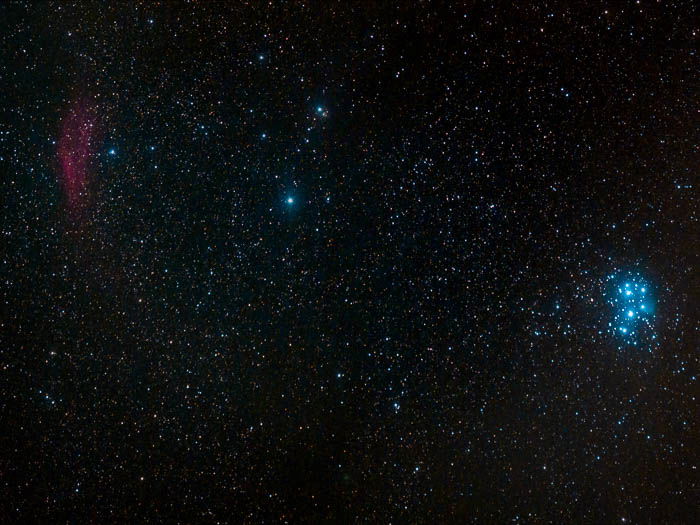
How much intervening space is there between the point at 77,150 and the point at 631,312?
51 cm

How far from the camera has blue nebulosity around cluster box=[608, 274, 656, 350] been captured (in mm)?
483

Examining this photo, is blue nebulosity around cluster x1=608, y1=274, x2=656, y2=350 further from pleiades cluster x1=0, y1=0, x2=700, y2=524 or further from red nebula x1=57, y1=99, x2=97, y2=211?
red nebula x1=57, y1=99, x2=97, y2=211

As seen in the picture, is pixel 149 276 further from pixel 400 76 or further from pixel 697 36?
pixel 697 36

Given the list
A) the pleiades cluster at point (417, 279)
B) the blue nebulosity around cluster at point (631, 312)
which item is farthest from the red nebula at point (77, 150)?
the blue nebulosity around cluster at point (631, 312)

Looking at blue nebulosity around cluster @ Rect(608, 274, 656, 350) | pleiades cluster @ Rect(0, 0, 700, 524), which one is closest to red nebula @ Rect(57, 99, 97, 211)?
pleiades cluster @ Rect(0, 0, 700, 524)

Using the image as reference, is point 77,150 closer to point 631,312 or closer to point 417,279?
point 417,279

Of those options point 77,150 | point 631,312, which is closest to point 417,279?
point 631,312

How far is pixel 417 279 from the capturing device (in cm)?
49

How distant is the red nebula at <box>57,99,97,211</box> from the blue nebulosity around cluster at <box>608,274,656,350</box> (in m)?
0.47

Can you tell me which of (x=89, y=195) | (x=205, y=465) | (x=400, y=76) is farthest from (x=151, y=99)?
(x=205, y=465)

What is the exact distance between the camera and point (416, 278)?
489 millimetres

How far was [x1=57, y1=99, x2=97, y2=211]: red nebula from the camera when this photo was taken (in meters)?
0.52

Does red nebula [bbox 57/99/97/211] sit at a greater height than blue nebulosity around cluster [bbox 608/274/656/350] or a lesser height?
greater

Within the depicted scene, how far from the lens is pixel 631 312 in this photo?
0.48m
